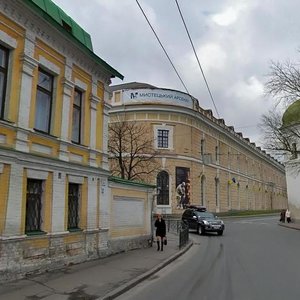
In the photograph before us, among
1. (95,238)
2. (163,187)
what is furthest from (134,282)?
(163,187)

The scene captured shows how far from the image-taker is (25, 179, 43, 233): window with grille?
11234mm

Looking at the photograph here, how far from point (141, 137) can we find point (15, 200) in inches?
1439

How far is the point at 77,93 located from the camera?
14.3 metres

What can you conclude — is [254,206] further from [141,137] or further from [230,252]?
[230,252]

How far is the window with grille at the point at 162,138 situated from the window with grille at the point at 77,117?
33.7m

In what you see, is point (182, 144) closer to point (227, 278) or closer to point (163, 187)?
point (163, 187)

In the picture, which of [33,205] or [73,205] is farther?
[73,205]

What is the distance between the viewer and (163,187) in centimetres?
4712

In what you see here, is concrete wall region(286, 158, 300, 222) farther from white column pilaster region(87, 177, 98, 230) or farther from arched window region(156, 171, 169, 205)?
white column pilaster region(87, 177, 98, 230)

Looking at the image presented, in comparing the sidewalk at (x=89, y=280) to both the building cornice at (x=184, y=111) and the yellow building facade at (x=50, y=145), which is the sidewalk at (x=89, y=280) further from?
the building cornice at (x=184, y=111)

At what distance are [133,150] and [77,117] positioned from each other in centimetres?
2854

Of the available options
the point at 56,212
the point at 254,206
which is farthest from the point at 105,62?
the point at 254,206

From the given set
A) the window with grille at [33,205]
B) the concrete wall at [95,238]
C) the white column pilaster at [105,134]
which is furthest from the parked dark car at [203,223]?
the window with grille at [33,205]

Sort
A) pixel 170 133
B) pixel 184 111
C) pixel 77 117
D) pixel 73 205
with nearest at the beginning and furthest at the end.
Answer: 1. pixel 73 205
2. pixel 77 117
3. pixel 170 133
4. pixel 184 111
